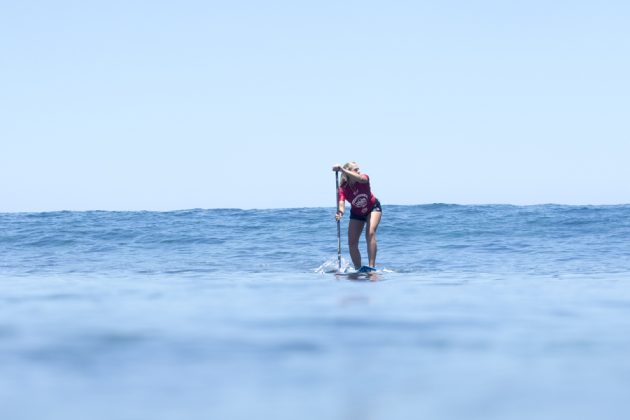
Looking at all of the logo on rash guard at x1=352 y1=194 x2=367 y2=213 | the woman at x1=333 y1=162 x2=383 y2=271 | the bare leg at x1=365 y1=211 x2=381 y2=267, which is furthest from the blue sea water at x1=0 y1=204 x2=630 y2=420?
the logo on rash guard at x1=352 y1=194 x2=367 y2=213

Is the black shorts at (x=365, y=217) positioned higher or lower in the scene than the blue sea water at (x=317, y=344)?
higher

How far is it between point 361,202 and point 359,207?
0.09 meters

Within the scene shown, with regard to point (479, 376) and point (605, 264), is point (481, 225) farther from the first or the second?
point (479, 376)

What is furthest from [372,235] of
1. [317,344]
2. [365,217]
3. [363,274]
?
[317,344]

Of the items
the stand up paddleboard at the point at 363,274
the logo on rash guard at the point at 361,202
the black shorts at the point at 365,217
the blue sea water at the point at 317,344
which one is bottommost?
the stand up paddleboard at the point at 363,274

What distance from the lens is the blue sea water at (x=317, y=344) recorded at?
3.10 meters

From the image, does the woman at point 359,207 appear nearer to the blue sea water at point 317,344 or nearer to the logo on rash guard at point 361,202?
the logo on rash guard at point 361,202

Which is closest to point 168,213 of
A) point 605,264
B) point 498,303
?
point 605,264

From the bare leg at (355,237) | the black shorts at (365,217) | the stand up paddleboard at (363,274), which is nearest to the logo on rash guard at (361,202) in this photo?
the black shorts at (365,217)

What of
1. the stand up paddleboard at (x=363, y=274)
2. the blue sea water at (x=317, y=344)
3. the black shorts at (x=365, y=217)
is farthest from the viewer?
the black shorts at (x=365, y=217)

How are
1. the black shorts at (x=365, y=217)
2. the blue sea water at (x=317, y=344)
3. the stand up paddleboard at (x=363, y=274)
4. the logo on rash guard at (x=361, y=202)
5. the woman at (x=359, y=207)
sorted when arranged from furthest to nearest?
the black shorts at (x=365, y=217)
the logo on rash guard at (x=361, y=202)
the woman at (x=359, y=207)
the stand up paddleboard at (x=363, y=274)
the blue sea water at (x=317, y=344)

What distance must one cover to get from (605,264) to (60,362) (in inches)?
414

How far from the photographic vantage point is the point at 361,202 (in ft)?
38.8

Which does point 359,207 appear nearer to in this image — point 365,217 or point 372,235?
point 365,217
